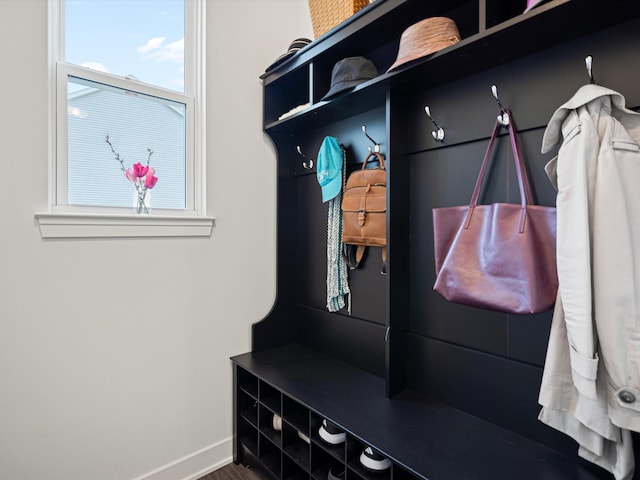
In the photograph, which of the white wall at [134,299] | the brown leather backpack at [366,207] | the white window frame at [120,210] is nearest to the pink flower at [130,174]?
the white window frame at [120,210]

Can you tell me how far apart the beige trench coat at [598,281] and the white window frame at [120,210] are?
5.03 feet

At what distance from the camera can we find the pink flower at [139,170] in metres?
1.66

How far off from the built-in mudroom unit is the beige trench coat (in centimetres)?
17

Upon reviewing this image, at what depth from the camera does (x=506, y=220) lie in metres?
1.04

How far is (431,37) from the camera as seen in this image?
1.18m

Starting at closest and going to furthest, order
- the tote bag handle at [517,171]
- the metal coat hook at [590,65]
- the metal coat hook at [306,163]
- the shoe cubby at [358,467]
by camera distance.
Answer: the metal coat hook at [590,65], the tote bag handle at [517,171], the shoe cubby at [358,467], the metal coat hook at [306,163]

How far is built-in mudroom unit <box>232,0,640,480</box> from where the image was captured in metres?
1.06

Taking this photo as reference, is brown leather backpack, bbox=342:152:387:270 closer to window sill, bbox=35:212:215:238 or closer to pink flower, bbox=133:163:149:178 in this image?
window sill, bbox=35:212:215:238

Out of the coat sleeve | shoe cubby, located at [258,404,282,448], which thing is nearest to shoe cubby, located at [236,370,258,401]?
shoe cubby, located at [258,404,282,448]

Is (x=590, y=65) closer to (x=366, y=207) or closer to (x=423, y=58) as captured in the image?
(x=423, y=58)

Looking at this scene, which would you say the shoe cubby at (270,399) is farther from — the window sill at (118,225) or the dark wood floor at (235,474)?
the window sill at (118,225)

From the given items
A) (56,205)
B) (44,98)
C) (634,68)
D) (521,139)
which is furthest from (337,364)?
(44,98)

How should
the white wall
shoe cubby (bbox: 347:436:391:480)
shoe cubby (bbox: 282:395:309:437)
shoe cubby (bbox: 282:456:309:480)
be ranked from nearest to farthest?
shoe cubby (bbox: 347:436:391:480) < the white wall < shoe cubby (bbox: 282:395:309:437) < shoe cubby (bbox: 282:456:309:480)

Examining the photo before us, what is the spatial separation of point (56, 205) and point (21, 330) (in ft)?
1.66
